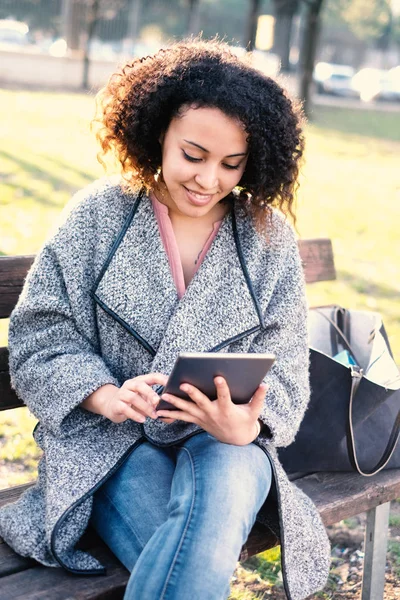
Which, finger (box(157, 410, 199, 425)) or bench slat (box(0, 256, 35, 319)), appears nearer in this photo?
finger (box(157, 410, 199, 425))

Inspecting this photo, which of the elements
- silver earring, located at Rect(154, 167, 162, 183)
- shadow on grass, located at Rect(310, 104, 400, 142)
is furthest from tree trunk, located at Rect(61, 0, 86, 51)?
silver earring, located at Rect(154, 167, 162, 183)

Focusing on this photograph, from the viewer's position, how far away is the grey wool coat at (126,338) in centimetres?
210

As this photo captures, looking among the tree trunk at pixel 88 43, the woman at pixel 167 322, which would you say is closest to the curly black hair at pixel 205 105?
the woman at pixel 167 322

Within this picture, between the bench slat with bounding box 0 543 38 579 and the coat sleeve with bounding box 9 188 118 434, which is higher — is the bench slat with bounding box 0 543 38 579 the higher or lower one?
the lower one

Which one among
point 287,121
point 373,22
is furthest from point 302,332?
point 373,22

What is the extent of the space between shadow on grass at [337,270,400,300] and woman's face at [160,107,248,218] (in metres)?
4.01

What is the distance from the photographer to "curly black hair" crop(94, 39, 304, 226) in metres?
2.15

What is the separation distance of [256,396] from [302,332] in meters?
0.41

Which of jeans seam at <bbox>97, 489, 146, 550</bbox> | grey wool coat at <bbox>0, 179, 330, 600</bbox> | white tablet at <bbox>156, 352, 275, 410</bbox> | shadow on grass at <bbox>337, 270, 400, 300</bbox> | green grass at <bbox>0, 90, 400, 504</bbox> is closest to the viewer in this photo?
white tablet at <bbox>156, 352, 275, 410</bbox>

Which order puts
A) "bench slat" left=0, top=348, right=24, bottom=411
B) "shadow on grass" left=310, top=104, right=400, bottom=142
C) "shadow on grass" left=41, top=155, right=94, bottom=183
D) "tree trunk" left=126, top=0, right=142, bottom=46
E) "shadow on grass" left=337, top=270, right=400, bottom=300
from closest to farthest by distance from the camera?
"bench slat" left=0, top=348, right=24, bottom=411
"shadow on grass" left=337, top=270, right=400, bottom=300
"shadow on grass" left=41, top=155, right=94, bottom=183
"shadow on grass" left=310, top=104, right=400, bottom=142
"tree trunk" left=126, top=0, right=142, bottom=46

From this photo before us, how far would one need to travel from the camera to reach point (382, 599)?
2674 mm

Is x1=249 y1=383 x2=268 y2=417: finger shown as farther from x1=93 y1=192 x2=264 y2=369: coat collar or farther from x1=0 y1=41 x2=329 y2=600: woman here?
x1=93 y1=192 x2=264 y2=369: coat collar

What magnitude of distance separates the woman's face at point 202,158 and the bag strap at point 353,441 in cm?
65

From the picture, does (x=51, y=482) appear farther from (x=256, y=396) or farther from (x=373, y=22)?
(x=373, y=22)
